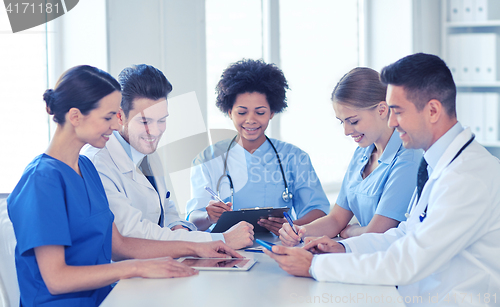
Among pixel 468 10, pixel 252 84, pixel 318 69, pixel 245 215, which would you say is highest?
pixel 468 10

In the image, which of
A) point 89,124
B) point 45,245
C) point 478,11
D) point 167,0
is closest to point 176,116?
point 167,0

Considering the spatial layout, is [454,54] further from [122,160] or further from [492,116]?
[122,160]

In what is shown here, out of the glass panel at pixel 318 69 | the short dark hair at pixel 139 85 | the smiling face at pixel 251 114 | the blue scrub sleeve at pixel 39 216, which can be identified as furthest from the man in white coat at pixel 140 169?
the glass panel at pixel 318 69

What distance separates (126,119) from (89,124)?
1.67 ft

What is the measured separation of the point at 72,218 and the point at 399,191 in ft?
3.85

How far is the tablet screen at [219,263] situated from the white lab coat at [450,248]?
0.76 feet

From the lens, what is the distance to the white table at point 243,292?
3.36ft

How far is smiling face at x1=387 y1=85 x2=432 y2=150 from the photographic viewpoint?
1310 mm

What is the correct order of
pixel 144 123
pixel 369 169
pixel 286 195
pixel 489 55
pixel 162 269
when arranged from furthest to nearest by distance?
pixel 489 55 < pixel 286 195 < pixel 369 169 < pixel 144 123 < pixel 162 269

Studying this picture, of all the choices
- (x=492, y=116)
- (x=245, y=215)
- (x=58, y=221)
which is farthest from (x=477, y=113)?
(x=58, y=221)

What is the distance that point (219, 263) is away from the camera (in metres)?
1.33

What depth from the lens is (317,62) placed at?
359 cm

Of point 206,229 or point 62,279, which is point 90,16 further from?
point 62,279

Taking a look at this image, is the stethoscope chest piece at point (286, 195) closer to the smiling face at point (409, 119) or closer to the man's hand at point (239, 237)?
the man's hand at point (239, 237)
